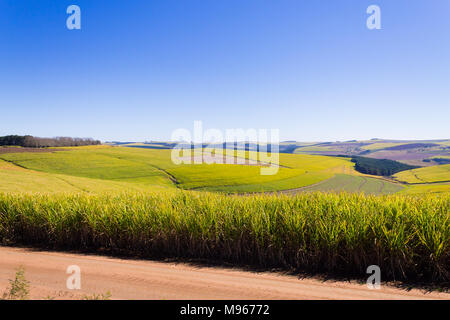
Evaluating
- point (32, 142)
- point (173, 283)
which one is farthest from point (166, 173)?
point (32, 142)

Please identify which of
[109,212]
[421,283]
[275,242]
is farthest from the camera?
[109,212]

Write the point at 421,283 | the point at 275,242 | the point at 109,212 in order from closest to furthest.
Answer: the point at 421,283 → the point at 275,242 → the point at 109,212

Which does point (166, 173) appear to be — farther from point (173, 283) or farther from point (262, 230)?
point (173, 283)

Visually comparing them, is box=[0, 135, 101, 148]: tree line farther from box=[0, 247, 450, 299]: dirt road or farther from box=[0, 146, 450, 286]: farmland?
box=[0, 247, 450, 299]: dirt road

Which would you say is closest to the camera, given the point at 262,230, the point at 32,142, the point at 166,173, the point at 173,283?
the point at 173,283

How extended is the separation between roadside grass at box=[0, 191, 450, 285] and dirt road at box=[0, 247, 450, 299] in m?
0.42

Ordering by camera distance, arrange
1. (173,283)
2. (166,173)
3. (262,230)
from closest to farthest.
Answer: (173,283)
(262,230)
(166,173)

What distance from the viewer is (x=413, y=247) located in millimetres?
3791

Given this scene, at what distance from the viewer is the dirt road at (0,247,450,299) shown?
3264mm

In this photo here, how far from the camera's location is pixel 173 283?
11.7 feet

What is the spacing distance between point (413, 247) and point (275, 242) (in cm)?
203

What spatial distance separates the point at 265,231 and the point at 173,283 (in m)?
1.79
